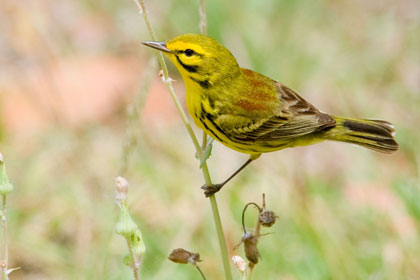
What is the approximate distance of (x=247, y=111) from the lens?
128 inches

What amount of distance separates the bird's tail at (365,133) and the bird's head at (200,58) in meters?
0.65

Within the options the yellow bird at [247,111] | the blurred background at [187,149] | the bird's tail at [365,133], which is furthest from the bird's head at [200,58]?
the bird's tail at [365,133]

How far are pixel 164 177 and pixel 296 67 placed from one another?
1.70 metres

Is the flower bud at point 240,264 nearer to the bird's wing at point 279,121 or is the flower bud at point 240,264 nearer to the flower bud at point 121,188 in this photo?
the flower bud at point 121,188

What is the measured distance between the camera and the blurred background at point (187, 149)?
3926 mm

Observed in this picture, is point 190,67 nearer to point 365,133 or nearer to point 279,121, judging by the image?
point 279,121

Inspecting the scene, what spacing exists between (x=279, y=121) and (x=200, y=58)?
59 cm

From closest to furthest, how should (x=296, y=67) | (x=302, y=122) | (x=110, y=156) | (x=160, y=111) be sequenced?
(x=302, y=122) < (x=110, y=156) < (x=160, y=111) < (x=296, y=67)

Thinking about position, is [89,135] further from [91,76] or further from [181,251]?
[181,251]

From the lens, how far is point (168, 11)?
6.27 metres

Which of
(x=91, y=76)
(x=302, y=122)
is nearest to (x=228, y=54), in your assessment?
(x=302, y=122)

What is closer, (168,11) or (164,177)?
(164,177)

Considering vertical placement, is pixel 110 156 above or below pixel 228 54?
below

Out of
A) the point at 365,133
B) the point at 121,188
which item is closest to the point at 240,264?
the point at 121,188
